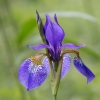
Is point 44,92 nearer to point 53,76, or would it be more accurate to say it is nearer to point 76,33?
point 76,33

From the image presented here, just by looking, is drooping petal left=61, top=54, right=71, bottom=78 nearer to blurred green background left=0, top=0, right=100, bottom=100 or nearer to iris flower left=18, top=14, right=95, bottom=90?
iris flower left=18, top=14, right=95, bottom=90

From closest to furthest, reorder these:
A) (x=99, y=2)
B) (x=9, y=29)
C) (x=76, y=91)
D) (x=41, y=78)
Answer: (x=41, y=78) < (x=76, y=91) < (x=9, y=29) < (x=99, y=2)

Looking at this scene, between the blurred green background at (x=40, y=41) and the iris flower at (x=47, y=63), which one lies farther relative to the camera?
the blurred green background at (x=40, y=41)

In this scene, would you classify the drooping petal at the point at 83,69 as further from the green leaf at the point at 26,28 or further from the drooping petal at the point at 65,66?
the green leaf at the point at 26,28

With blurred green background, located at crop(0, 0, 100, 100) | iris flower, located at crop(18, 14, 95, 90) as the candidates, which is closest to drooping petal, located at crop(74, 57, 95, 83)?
iris flower, located at crop(18, 14, 95, 90)

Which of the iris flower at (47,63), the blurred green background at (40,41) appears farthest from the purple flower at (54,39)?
the blurred green background at (40,41)

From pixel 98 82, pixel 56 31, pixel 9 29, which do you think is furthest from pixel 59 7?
pixel 56 31
